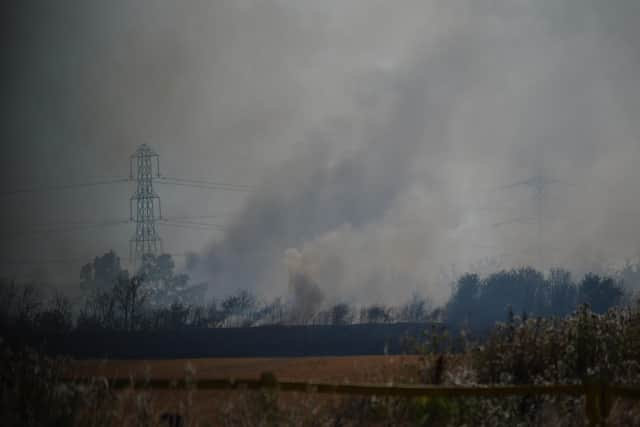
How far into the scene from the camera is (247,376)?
11523 millimetres

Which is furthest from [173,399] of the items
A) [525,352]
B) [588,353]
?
[588,353]

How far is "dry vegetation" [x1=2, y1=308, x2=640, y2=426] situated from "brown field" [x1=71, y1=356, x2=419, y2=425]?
3cm

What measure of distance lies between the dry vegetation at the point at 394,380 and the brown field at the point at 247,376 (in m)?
0.03

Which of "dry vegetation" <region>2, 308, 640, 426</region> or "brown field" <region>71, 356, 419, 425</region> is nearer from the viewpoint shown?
"dry vegetation" <region>2, 308, 640, 426</region>

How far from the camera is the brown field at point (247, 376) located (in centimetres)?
1105

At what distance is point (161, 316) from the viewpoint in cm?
11106

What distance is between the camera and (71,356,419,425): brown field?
1105 cm

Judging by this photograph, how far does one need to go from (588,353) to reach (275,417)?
29.9ft

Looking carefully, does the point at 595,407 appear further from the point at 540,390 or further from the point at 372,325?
the point at 372,325

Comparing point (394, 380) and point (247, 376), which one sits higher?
point (247, 376)

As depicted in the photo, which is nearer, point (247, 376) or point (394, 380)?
point (247, 376)

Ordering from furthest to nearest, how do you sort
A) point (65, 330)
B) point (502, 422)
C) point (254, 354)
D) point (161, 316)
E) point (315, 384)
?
1. point (161, 316)
2. point (254, 354)
3. point (65, 330)
4. point (502, 422)
5. point (315, 384)

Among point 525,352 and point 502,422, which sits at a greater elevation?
point 525,352

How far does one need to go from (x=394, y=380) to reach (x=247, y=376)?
5.22 m
